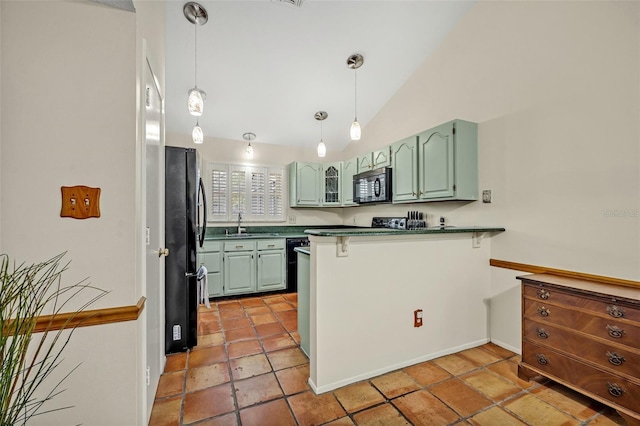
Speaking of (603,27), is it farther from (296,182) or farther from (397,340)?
(296,182)

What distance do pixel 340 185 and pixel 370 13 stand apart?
2511mm

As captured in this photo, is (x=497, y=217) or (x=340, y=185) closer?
(x=497, y=217)

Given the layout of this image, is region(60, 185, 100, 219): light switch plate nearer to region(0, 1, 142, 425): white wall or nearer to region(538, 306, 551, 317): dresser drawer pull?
region(0, 1, 142, 425): white wall

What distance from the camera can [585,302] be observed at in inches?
67.6

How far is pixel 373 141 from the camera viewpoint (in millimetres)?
4441

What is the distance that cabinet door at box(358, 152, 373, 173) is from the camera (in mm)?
3953

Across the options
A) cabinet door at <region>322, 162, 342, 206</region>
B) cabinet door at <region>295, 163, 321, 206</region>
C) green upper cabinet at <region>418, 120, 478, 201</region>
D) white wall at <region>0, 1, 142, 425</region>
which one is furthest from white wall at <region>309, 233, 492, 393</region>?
cabinet door at <region>295, 163, 321, 206</region>

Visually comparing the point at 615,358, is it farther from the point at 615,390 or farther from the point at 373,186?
the point at 373,186

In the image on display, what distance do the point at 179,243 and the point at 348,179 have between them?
288 cm


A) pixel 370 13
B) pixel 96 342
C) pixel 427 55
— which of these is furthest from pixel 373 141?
pixel 96 342

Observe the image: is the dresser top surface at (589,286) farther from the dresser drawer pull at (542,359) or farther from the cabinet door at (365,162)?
the cabinet door at (365,162)

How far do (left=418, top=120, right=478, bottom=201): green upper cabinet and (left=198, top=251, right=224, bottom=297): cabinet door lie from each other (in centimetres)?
295

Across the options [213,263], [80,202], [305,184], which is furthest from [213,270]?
[80,202]

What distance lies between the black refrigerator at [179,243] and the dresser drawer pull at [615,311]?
2991 mm
